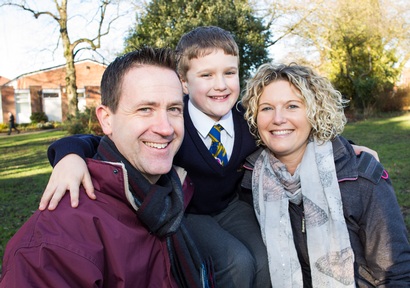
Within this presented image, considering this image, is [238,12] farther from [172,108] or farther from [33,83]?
[33,83]

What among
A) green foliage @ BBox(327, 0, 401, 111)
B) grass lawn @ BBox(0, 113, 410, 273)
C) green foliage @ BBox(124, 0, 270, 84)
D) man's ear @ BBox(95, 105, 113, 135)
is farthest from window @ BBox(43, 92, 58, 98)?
man's ear @ BBox(95, 105, 113, 135)

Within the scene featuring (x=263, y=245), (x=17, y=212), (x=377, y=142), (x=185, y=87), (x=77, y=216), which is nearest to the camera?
(x=77, y=216)

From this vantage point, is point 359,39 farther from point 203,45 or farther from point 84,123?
point 203,45

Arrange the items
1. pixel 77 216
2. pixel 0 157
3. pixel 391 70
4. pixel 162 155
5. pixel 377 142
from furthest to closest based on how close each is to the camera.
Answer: pixel 391 70, pixel 0 157, pixel 377 142, pixel 162 155, pixel 77 216

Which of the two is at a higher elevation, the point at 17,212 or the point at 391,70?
the point at 391,70

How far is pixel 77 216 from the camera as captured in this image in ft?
5.41

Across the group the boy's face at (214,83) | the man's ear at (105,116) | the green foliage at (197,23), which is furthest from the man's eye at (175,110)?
the green foliage at (197,23)

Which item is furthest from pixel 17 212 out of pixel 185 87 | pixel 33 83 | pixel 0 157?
pixel 33 83

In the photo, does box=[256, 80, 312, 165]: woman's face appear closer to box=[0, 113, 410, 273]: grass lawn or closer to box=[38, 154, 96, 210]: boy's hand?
box=[38, 154, 96, 210]: boy's hand

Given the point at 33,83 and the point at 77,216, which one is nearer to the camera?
the point at 77,216

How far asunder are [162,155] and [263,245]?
1331 millimetres

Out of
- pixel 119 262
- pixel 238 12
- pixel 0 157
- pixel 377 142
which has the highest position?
pixel 238 12

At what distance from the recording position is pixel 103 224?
170cm

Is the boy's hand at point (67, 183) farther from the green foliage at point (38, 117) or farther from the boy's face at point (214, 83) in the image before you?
the green foliage at point (38, 117)
